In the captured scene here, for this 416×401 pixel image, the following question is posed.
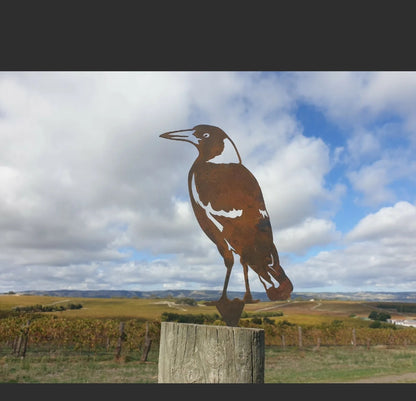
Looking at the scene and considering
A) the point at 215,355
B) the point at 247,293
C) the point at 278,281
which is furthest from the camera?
the point at 278,281

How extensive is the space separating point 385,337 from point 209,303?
2507 centimetres

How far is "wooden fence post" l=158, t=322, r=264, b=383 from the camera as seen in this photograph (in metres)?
2.60

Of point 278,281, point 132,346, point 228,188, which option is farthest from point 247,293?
point 132,346

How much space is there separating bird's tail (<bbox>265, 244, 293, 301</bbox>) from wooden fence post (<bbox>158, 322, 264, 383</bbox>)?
163cm

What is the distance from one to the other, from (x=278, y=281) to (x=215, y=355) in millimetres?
1928

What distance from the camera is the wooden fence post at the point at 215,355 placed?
260 centimetres

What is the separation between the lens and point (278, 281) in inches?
172

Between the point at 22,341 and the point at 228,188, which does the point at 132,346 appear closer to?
the point at 22,341

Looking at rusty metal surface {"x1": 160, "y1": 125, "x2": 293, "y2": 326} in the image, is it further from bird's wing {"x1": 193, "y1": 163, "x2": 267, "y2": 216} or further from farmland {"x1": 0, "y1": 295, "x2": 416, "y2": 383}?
farmland {"x1": 0, "y1": 295, "x2": 416, "y2": 383}

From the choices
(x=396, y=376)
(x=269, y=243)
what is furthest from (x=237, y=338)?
(x=396, y=376)

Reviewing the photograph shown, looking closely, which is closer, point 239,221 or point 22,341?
point 239,221

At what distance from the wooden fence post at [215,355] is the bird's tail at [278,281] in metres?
1.63

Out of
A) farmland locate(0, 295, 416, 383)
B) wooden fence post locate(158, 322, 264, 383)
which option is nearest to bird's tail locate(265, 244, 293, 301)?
wooden fence post locate(158, 322, 264, 383)

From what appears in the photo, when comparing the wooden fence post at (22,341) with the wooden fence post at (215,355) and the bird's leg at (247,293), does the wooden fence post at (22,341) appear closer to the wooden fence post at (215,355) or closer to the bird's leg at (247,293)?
the bird's leg at (247,293)
